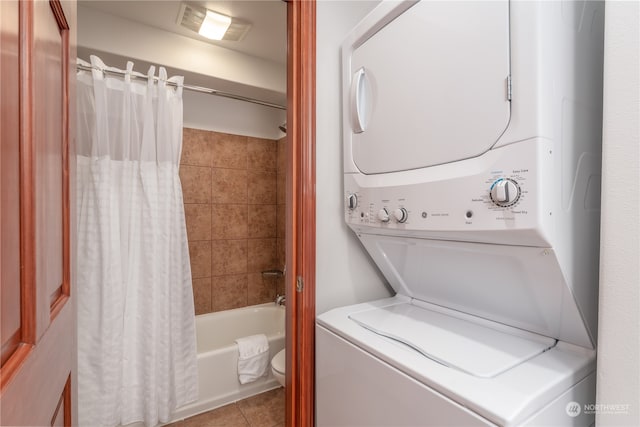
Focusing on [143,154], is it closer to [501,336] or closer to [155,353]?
[155,353]

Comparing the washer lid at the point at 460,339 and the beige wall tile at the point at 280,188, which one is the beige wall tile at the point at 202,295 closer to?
the beige wall tile at the point at 280,188

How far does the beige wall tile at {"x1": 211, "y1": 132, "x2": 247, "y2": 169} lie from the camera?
2.71m

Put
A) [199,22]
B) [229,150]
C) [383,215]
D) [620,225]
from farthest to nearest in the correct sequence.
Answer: [229,150] → [199,22] → [383,215] → [620,225]

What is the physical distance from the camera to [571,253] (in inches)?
26.7

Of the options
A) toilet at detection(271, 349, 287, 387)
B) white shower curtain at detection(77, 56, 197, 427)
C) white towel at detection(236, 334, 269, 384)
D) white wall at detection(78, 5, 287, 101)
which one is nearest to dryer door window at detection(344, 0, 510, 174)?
white shower curtain at detection(77, 56, 197, 427)

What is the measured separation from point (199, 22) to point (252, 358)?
243cm

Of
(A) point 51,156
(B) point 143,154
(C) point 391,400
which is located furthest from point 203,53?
(C) point 391,400

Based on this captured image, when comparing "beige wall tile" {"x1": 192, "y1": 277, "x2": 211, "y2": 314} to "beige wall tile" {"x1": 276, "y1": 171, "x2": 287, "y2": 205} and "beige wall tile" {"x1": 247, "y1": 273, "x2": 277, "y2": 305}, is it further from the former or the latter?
"beige wall tile" {"x1": 276, "y1": 171, "x2": 287, "y2": 205}

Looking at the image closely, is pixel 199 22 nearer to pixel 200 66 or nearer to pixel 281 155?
pixel 200 66

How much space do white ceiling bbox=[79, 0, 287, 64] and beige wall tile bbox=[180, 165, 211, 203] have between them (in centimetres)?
103

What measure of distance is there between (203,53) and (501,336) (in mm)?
2565

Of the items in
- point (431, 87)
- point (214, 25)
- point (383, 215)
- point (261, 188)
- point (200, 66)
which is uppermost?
point (214, 25)

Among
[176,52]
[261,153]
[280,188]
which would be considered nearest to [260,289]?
[280,188]

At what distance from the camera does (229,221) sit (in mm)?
2785
